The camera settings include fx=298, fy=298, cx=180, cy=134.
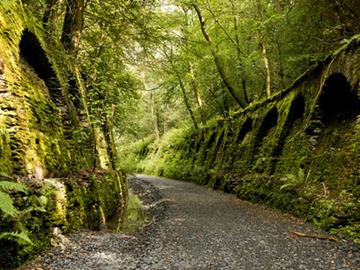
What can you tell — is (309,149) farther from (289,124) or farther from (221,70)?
(221,70)

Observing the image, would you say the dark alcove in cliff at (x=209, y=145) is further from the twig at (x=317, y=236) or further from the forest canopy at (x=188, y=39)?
the twig at (x=317, y=236)

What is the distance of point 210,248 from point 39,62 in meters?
6.04

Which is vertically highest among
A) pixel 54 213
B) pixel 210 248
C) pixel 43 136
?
pixel 43 136

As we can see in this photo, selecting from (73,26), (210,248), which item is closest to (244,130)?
(73,26)

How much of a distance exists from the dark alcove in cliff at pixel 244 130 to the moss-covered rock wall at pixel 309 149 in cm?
5

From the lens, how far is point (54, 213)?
5367 millimetres

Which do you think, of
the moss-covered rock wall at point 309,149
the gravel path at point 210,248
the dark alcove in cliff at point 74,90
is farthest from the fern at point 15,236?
the dark alcove in cliff at point 74,90

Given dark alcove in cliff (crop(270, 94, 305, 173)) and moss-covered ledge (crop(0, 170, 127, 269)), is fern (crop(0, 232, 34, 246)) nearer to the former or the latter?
moss-covered ledge (crop(0, 170, 127, 269))

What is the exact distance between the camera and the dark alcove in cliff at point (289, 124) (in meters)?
10.1

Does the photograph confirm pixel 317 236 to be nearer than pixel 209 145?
Yes

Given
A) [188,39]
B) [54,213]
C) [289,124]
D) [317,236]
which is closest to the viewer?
[54,213]

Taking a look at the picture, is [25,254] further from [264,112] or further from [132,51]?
[264,112]

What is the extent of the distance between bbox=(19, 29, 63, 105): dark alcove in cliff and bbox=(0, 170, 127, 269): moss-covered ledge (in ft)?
7.70

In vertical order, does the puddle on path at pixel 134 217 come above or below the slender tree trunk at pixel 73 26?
below
